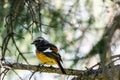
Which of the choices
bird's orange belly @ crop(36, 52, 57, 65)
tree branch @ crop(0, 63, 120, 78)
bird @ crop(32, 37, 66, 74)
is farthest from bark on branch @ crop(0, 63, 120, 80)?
bird's orange belly @ crop(36, 52, 57, 65)

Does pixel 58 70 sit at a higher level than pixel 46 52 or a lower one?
higher

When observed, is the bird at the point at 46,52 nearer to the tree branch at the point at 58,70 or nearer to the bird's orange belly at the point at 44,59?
the bird's orange belly at the point at 44,59

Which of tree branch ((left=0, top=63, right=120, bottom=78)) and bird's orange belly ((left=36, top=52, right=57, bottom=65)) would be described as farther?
bird's orange belly ((left=36, top=52, right=57, bottom=65))

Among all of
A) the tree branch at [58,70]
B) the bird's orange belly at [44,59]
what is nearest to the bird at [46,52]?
the bird's orange belly at [44,59]

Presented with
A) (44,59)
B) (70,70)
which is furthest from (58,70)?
(44,59)

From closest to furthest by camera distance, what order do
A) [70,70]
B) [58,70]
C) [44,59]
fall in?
1. [70,70]
2. [58,70]
3. [44,59]

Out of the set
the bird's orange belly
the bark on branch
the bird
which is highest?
the bark on branch

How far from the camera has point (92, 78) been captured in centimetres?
338

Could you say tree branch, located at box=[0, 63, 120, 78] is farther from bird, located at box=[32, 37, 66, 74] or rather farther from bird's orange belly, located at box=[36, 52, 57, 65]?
bird's orange belly, located at box=[36, 52, 57, 65]

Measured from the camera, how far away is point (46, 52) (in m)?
4.70

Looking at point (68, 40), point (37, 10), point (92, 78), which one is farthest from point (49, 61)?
point (92, 78)

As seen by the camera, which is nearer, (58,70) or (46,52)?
(58,70)

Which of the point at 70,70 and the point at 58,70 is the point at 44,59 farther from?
the point at 70,70

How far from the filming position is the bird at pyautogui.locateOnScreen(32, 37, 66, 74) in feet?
14.7
